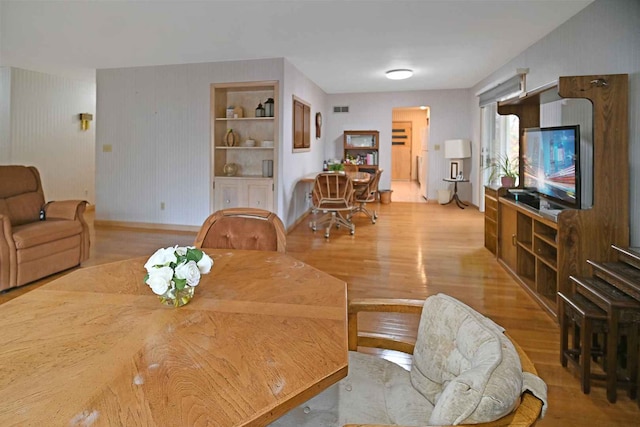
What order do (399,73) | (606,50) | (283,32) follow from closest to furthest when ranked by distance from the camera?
1. (606,50)
2. (283,32)
3. (399,73)

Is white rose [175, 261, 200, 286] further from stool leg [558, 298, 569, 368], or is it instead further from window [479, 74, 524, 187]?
window [479, 74, 524, 187]

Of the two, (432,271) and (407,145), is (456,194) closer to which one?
(432,271)

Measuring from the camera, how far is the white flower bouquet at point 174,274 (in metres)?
1.16

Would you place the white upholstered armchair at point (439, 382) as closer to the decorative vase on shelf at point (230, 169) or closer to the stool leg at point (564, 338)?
the stool leg at point (564, 338)

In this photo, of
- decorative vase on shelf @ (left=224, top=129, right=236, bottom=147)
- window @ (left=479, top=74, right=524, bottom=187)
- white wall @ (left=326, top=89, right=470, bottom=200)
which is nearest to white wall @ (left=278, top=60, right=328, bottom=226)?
decorative vase on shelf @ (left=224, top=129, right=236, bottom=147)

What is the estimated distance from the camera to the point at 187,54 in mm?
5254

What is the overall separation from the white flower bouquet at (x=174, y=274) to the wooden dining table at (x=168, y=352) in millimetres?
45

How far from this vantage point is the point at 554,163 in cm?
325

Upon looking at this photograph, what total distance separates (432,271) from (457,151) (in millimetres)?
5074

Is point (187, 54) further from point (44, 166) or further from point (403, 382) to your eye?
point (403, 382)

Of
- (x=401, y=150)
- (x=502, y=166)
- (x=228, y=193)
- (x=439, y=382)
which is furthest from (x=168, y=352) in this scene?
(x=401, y=150)

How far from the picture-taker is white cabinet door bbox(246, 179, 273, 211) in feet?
18.4

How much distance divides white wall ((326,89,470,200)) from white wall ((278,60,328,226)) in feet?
3.75

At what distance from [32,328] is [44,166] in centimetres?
711
